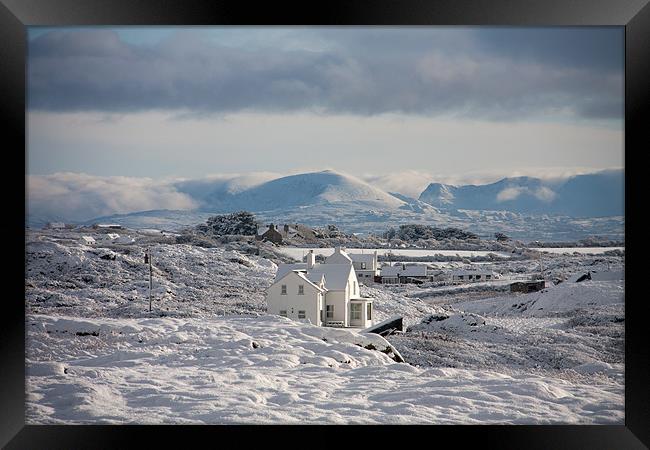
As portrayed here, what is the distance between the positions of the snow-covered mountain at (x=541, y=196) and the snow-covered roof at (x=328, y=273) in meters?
1.09

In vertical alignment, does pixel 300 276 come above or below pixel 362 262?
below

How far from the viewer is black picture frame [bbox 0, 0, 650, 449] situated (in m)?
4.41

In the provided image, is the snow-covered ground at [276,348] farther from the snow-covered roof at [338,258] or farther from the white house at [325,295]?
the snow-covered roof at [338,258]

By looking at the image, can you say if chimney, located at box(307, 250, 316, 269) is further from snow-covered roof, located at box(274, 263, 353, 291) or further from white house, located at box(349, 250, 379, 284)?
white house, located at box(349, 250, 379, 284)

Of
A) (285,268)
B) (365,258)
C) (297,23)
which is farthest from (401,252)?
(297,23)

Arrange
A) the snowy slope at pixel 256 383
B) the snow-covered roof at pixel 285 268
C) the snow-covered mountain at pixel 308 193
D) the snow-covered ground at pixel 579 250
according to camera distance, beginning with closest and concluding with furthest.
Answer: the snowy slope at pixel 256 383 < the snow-covered ground at pixel 579 250 < the snow-covered mountain at pixel 308 193 < the snow-covered roof at pixel 285 268

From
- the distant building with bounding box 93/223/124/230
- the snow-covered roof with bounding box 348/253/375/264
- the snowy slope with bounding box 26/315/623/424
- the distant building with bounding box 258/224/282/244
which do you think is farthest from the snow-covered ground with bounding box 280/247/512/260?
the distant building with bounding box 93/223/124/230

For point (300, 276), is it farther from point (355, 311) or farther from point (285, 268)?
point (355, 311)

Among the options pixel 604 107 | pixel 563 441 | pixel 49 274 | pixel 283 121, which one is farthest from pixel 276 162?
pixel 563 441

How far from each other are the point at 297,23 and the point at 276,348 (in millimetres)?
3025

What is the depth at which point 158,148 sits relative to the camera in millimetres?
→ 6566

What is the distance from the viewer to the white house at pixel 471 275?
22.0 feet

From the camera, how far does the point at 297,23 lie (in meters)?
4.46

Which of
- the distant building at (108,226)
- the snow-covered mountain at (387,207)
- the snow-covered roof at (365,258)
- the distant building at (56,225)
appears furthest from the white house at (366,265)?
the distant building at (56,225)
